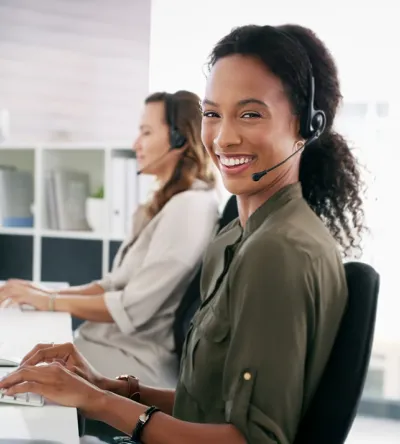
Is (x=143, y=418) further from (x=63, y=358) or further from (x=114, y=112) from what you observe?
(x=114, y=112)

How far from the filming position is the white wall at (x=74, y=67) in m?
3.01

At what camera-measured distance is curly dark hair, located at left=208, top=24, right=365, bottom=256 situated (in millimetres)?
988

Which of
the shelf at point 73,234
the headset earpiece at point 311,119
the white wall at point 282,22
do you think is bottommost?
the shelf at point 73,234

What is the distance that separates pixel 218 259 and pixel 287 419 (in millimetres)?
430

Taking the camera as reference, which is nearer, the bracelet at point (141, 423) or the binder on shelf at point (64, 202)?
the bracelet at point (141, 423)

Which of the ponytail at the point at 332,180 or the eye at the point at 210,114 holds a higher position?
the eye at the point at 210,114

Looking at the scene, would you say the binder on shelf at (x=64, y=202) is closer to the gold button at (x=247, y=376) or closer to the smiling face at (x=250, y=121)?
the smiling face at (x=250, y=121)

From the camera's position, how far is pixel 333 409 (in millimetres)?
854

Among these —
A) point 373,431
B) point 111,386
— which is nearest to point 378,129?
point 373,431

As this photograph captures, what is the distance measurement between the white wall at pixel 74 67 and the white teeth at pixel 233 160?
6.49ft

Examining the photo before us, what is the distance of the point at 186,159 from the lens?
2.00 metres

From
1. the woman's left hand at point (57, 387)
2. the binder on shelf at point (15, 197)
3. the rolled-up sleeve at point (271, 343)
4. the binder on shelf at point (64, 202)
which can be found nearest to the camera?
the rolled-up sleeve at point (271, 343)

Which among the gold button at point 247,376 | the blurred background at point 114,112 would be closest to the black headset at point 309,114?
the gold button at point 247,376

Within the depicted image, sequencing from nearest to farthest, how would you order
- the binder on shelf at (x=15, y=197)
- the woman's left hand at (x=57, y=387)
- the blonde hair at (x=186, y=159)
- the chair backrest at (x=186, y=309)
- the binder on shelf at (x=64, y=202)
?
the woman's left hand at (x=57, y=387) < the chair backrest at (x=186, y=309) < the blonde hair at (x=186, y=159) < the binder on shelf at (x=64, y=202) < the binder on shelf at (x=15, y=197)
